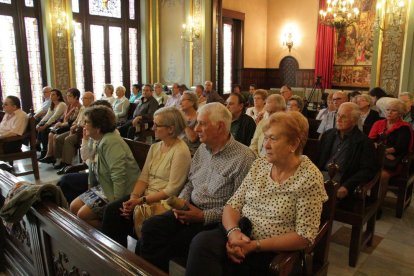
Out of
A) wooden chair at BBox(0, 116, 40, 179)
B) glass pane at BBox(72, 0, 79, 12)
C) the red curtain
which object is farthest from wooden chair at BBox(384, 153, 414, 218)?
glass pane at BBox(72, 0, 79, 12)

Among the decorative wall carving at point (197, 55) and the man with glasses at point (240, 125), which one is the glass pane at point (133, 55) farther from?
the man with glasses at point (240, 125)

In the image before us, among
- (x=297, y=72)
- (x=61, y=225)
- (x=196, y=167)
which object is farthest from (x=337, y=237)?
(x=297, y=72)

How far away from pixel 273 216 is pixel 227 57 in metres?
8.84

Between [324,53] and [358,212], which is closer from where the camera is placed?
[358,212]

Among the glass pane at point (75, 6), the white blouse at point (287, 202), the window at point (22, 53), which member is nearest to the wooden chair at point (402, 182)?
the white blouse at point (287, 202)

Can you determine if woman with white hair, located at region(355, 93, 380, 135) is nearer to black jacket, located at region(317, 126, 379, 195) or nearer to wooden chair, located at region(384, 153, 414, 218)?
wooden chair, located at region(384, 153, 414, 218)

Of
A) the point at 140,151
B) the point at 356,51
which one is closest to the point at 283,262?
the point at 140,151

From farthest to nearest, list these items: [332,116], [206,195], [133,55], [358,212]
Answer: [133,55] < [332,116] < [358,212] < [206,195]

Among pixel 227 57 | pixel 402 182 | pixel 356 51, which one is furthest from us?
pixel 227 57

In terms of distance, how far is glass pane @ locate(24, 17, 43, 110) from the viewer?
728 cm

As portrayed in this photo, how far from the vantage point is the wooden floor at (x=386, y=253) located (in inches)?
96.4

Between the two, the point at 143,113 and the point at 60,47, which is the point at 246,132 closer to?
the point at 143,113

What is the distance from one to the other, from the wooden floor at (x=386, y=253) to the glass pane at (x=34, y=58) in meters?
6.91

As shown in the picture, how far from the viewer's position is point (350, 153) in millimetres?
2602
